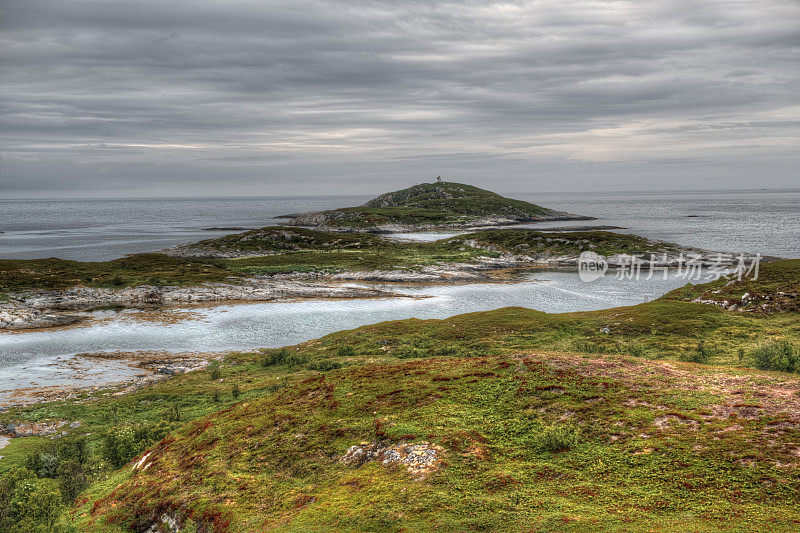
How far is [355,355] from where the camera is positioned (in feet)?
125

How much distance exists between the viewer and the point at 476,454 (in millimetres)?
13344

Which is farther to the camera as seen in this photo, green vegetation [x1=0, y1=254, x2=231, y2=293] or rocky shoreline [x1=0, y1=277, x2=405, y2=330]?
green vegetation [x1=0, y1=254, x2=231, y2=293]

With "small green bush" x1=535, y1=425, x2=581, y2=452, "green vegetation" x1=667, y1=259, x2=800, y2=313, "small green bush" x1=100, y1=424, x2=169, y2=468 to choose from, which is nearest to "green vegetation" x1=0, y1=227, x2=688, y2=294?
"green vegetation" x1=667, y1=259, x2=800, y2=313

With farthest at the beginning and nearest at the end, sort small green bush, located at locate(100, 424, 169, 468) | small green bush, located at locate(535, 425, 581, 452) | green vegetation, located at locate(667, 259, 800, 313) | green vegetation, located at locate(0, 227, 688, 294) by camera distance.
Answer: green vegetation, located at locate(0, 227, 688, 294) < green vegetation, located at locate(667, 259, 800, 313) < small green bush, located at locate(100, 424, 169, 468) < small green bush, located at locate(535, 425, 581, 452)

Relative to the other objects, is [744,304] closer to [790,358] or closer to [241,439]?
[790,358]

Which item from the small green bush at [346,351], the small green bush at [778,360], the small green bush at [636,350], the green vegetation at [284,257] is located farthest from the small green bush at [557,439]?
the green vegetation at [284,257]

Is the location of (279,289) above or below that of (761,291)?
below

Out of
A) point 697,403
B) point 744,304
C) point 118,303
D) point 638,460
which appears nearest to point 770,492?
point 638,460

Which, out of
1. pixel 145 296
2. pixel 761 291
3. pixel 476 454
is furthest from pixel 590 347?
pixel 145 296

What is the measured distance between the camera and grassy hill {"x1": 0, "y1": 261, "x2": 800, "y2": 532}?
10.2 metres

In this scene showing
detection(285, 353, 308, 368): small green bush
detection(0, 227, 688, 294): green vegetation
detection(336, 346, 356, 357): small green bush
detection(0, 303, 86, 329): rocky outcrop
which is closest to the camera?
detection(285, 353, 308, 368): small green bush

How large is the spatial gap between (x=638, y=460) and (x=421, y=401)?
319 inches

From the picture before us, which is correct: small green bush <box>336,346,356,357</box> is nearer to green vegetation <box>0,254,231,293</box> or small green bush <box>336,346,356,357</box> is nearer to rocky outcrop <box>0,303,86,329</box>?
rocky outcrop <box>0,303,86,329</box>

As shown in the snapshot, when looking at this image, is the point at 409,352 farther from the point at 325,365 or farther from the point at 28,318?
the point at 28,318
